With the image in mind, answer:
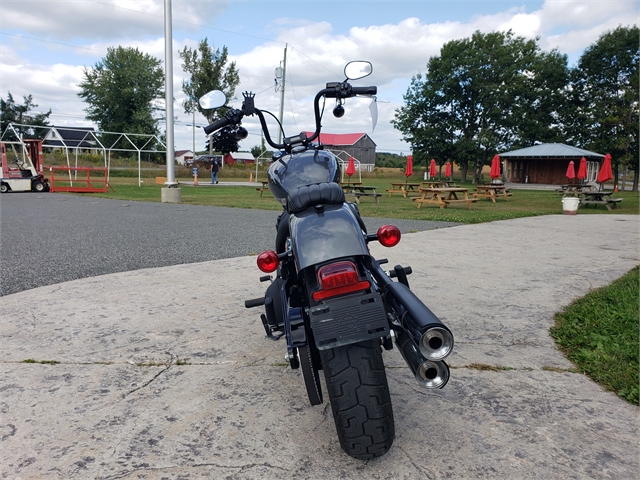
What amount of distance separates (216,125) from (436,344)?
2.05 meters

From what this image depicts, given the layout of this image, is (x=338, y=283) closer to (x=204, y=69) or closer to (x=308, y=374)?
(x=308, y=374)

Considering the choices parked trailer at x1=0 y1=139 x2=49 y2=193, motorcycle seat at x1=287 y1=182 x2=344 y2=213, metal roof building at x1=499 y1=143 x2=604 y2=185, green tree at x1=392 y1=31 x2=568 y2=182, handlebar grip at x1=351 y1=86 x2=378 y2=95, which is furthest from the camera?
green tree at x1=392 y1=31 x2=568 y2=182

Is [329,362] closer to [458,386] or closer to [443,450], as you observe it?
[443,450]

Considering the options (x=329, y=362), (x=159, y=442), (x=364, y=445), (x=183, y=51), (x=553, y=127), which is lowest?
(x=159, y=442)

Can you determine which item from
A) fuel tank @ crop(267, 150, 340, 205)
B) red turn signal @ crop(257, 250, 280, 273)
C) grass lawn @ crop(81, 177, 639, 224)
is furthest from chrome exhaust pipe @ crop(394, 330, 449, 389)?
grass lawn @ crop(81, 177, 639, 224)

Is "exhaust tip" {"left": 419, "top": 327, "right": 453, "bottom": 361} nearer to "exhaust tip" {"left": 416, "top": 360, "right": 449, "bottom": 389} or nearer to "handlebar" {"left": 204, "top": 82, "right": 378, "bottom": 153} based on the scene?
"exhaust tip" {"left": 416, "top": 360, "right": 449, "bottom": 389}

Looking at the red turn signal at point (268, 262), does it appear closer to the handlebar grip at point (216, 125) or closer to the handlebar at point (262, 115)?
the handlebar at point (262, 115)

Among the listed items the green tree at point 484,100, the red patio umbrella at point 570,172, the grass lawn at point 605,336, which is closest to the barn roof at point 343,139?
the green tree at point 484,100

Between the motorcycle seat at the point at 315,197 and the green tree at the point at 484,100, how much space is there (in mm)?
45369

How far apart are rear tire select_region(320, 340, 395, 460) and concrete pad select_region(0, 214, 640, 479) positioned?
135 millimetres

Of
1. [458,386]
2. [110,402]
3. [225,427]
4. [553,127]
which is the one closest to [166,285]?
[110,402]

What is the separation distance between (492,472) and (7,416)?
83.7 inches

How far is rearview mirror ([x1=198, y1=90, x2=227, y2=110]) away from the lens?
3307 millimetres

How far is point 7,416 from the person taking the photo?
2242mm
